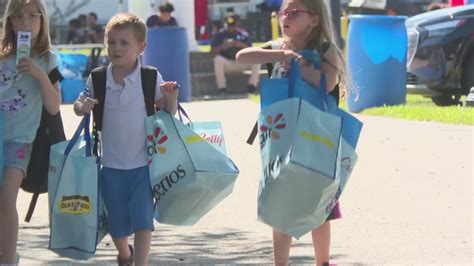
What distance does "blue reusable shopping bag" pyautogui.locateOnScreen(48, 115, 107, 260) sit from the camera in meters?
5.32

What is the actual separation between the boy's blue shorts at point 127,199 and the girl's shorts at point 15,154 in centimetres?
47

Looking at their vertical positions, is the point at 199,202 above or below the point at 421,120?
above

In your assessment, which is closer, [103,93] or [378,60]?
→ [103,93]

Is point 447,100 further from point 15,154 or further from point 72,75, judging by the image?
point 15,154

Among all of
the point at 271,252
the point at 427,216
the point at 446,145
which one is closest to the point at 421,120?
the point at 446,145

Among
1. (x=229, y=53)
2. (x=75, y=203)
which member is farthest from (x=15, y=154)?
(x=229, y=53)

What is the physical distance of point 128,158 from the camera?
542cm

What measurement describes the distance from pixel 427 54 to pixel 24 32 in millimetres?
10091

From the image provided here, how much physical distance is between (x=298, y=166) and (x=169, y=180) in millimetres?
764

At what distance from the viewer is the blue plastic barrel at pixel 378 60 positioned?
14359 millimetres

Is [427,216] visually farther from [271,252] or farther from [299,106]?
[299,106]

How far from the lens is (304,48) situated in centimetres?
535

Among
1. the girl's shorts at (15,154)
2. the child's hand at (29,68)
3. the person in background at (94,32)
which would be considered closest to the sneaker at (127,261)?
the girl's shorts at (15,154)

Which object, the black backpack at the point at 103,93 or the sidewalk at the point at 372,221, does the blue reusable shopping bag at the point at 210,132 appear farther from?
the sidewalk at the point at 372,221
